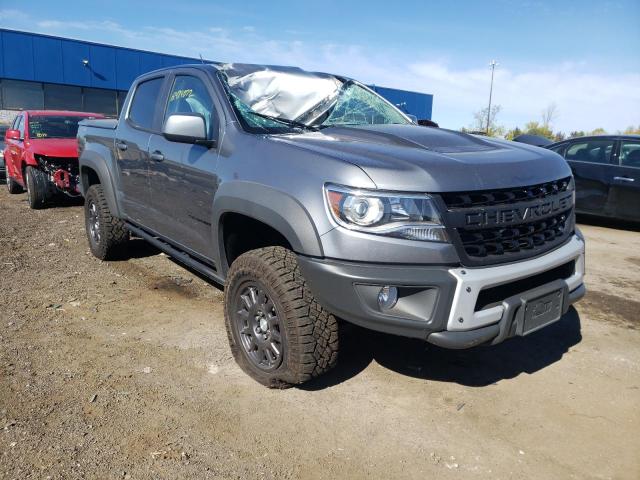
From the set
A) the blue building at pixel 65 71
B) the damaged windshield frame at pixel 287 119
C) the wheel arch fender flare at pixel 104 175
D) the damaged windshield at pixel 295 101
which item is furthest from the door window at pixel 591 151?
→ the blue building at pixel 65 71

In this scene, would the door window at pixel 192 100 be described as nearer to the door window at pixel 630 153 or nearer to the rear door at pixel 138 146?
the rear door at pixel 138 146

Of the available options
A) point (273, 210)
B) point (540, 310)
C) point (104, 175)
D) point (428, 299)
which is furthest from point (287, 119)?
point (104, 175)

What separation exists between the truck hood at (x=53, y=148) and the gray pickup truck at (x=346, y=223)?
5353mm

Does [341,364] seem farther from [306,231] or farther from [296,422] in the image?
[306,231]

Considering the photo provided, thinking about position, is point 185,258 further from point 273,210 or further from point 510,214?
point 510,214

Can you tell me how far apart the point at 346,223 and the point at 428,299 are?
51 centimetres

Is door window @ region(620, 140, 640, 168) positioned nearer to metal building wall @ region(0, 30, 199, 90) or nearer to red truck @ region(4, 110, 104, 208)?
red truck @ region(4, 110, 104, 208)

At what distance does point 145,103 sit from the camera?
4.49 m

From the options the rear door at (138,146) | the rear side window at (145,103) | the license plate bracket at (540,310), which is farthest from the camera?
the rear side window at (145,103)

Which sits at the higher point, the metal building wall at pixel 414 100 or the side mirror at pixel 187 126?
the metal building wall at pixel 414 100

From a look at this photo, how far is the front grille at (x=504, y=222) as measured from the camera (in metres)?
2.41

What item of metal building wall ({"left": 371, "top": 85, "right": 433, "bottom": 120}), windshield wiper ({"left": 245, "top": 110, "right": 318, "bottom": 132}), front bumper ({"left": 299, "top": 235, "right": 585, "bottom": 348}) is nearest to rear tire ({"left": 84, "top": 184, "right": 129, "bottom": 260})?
windshield wiper ({"left": 245, "top": 110, "right": 318, "bottom": 132})

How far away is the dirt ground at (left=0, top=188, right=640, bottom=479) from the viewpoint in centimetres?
236

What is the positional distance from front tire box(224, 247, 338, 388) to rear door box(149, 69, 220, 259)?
0.54 metres
